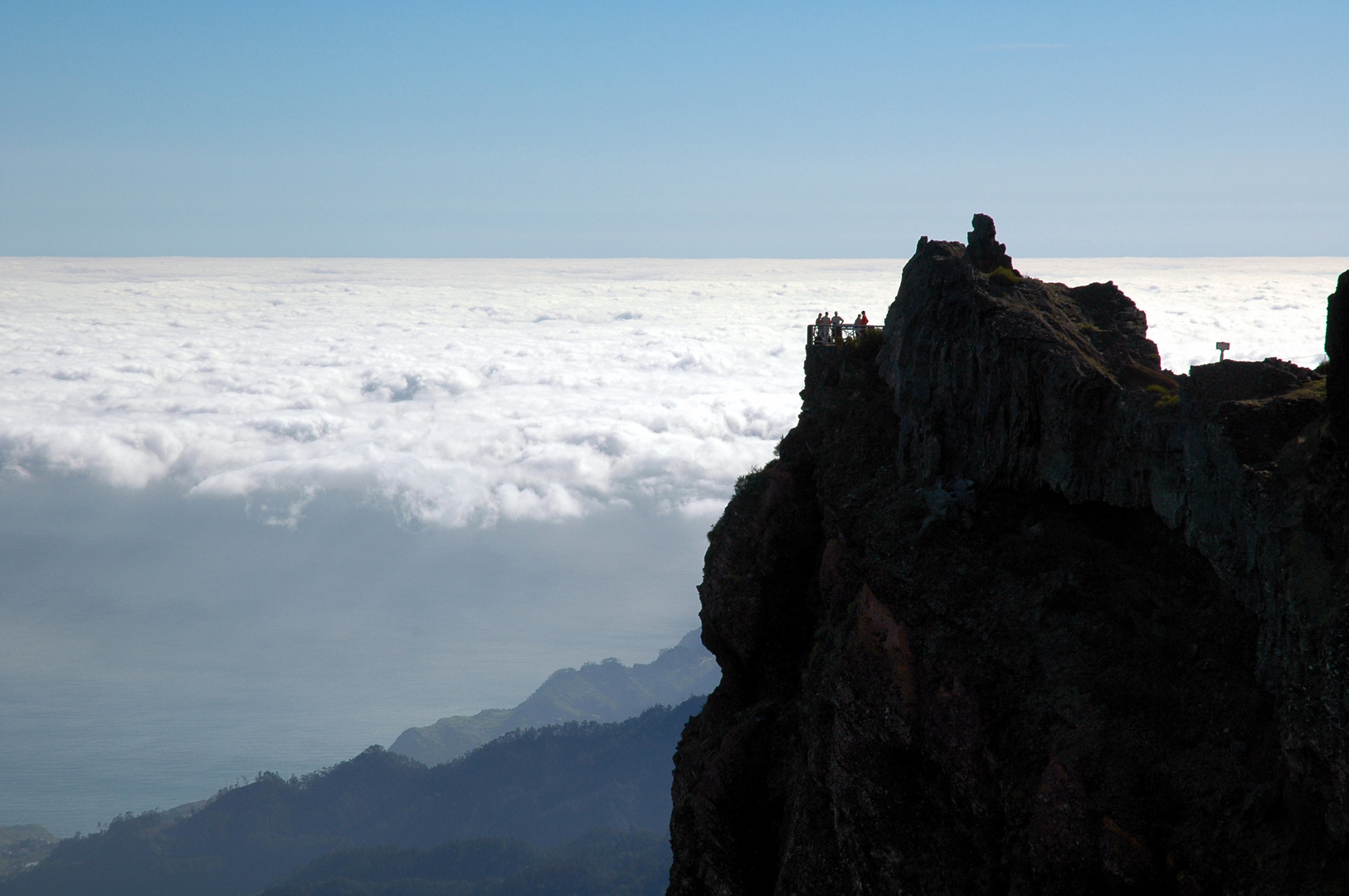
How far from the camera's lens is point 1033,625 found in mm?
26562

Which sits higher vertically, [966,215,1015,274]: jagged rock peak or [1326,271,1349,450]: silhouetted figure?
[966,215,1015,274]: jagged rock peak

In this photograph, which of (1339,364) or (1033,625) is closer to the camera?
(1339,364)

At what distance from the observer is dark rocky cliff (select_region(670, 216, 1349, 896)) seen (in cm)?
2041

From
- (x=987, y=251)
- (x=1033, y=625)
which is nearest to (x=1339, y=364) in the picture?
(x=1033, y=625)

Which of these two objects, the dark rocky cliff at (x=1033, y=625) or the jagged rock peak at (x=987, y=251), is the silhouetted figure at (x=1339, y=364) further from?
the jagged rock peak at (x=987, y=251)

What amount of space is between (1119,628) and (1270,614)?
486 cm

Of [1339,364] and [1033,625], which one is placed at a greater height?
[1339,364]

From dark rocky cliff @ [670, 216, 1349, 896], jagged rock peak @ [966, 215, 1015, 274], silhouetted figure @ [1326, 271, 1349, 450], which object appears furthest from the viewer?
jagged rock peak @ [966, 215, 1015, 274]

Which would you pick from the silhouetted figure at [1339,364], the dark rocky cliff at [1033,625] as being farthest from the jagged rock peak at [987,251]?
the silhouetted figure at [1339,364]

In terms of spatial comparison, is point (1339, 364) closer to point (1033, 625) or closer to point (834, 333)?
point (1033, 625)

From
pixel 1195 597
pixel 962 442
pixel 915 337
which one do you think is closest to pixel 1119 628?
pixel 1195 597

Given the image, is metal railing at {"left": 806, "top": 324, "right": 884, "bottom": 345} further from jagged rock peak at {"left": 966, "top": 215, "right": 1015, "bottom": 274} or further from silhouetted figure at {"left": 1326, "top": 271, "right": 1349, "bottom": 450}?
silhouetted figure at {"left": 1326, "top": 271, "right": 1349, "bottom": 450}

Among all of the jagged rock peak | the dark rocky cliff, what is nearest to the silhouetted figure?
the dark rocky cliff

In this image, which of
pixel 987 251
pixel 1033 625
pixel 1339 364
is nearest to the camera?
pixel 1339 364
